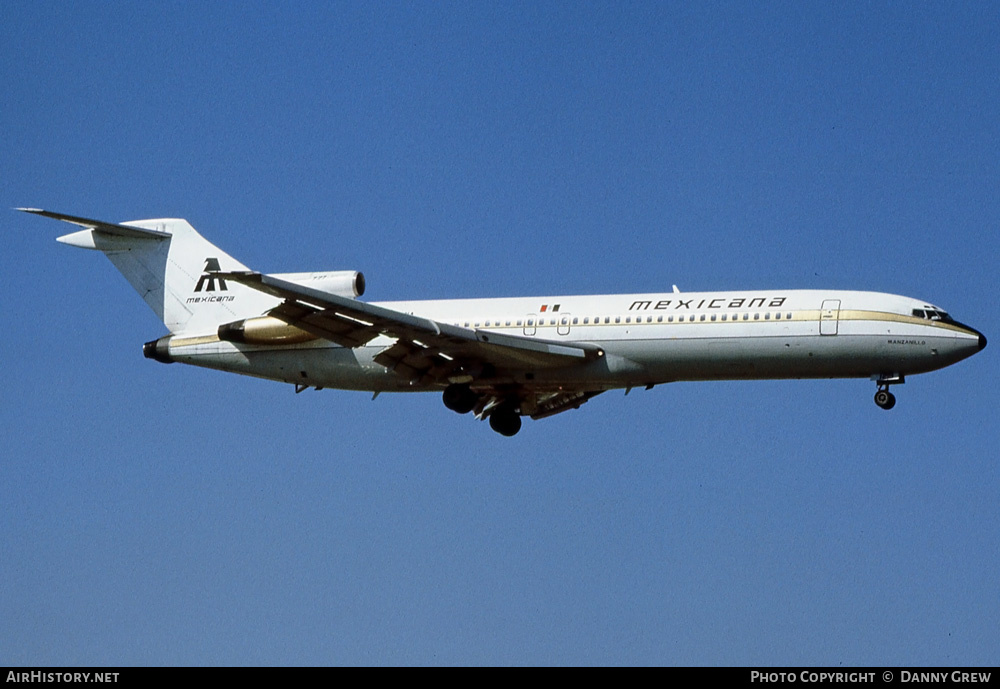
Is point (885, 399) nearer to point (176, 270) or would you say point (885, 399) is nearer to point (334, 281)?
point (334, 281)

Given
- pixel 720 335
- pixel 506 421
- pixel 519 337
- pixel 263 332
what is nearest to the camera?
pixel 720 335

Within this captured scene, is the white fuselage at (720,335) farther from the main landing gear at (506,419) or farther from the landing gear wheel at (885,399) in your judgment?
the main landing gear at (506,419)

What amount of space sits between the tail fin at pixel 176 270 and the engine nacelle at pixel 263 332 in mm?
1778

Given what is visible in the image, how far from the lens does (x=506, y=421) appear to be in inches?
1485

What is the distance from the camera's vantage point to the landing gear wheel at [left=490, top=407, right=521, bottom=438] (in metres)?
37.7

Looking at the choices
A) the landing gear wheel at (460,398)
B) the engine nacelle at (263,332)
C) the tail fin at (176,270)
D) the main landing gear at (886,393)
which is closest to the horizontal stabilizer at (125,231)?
the tail fin at (176,270)

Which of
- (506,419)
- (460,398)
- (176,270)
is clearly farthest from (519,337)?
(176,270)

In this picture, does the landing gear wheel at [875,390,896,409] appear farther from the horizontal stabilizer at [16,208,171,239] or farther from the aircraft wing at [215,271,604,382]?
the horizontal stabilizer at [16,208,171,239]

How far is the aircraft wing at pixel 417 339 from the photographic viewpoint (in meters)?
32.8

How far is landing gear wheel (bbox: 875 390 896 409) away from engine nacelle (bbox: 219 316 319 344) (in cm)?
1335

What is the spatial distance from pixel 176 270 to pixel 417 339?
27.1 feet

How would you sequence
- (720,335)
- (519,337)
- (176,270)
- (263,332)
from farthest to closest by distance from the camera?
(176,270), (263,332), (519,337), (720,335)
